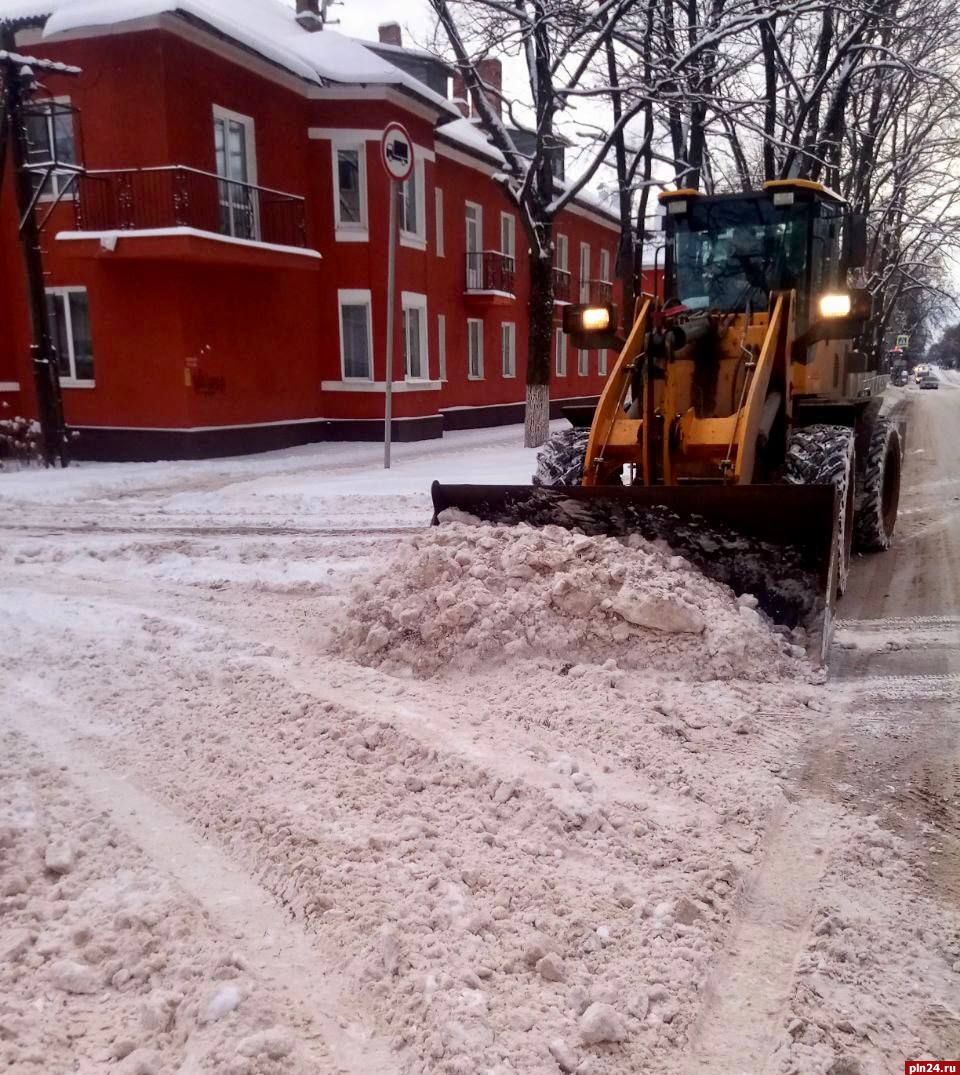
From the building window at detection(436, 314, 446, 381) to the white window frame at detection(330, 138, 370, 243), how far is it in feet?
12.3

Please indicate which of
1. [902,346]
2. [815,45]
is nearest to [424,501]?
[815,45]

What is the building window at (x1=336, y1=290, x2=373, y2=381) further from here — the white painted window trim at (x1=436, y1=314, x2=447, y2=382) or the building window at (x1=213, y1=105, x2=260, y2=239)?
the white painted window trim at (x1=436, y1=314, x2=447, y2=382)

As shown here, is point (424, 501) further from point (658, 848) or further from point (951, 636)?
point (658, 848)

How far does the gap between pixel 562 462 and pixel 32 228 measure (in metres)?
10.6

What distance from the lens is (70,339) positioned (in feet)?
49.8

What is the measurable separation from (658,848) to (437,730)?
117 centimetres

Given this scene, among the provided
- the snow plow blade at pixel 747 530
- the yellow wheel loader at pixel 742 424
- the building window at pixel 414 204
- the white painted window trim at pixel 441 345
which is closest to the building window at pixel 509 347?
the white painted window trim at pixel 441 345

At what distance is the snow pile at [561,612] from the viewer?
14.5ft

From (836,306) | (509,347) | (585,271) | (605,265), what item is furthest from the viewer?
(605,265)

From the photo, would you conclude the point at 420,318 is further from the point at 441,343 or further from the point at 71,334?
the point at 71,334

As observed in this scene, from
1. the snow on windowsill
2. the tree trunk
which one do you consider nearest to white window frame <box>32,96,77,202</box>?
the snow on windowsill

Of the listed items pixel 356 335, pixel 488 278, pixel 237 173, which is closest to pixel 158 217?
pixel 237 173

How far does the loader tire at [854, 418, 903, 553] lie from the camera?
278 inches

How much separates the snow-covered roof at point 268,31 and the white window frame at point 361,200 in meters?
1.18
